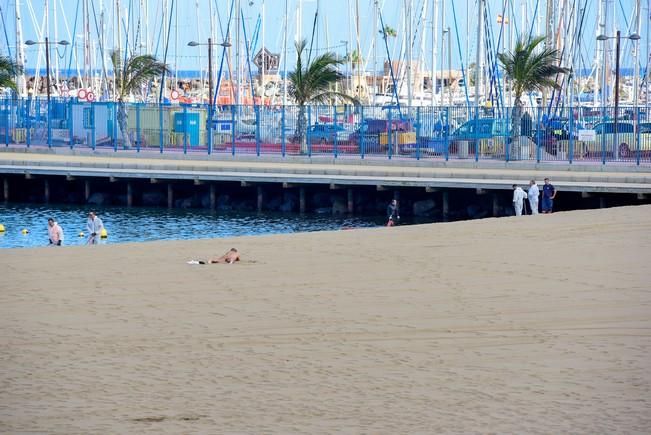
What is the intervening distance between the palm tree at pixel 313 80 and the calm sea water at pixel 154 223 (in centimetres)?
904

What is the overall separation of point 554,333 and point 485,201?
2588 cm

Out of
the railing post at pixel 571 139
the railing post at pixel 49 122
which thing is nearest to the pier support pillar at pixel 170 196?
the railing post at pixel 49 122

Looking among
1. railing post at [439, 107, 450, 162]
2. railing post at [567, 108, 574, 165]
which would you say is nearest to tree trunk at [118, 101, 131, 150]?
railing post at [439, 107, 450, 162]

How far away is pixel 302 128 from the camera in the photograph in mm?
49000

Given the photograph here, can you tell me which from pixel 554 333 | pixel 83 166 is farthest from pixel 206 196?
pixel 554 333

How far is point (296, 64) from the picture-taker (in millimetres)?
50219

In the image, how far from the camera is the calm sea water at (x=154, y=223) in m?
34.8

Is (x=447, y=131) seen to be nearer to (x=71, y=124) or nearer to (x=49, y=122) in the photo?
(x=71, y=124)

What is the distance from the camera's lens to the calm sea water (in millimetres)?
34750

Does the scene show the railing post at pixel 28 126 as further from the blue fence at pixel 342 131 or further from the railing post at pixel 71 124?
the railing post at pixel 71 124

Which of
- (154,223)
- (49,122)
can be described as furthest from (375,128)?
(49,122)

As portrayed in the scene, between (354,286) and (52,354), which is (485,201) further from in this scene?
(52,354)

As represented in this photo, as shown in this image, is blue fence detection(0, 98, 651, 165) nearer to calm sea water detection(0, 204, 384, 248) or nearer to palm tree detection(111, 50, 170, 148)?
palm tree detection(111, 50, 170, 148)

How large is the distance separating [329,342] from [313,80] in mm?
36582
